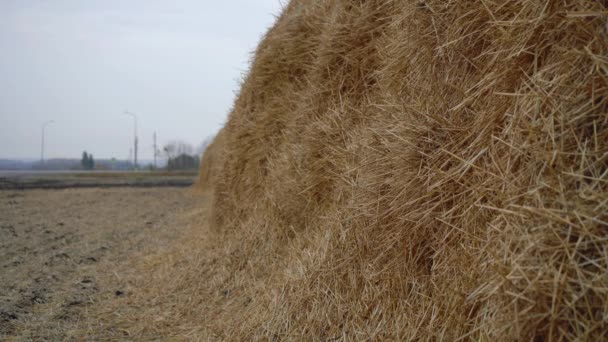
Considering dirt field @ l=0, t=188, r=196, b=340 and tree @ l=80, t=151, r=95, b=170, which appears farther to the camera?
tree @ l=80, t=151, r=95, b=170

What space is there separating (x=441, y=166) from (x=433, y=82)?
630 mm

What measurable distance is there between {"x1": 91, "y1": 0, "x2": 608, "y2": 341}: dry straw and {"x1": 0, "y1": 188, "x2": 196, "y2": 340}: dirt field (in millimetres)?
859

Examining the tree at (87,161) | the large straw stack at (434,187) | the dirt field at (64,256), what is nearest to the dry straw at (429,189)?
the large straw stack at (434,187)

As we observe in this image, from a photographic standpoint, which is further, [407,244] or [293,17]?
[293,17]

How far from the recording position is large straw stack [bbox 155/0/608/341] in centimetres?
192

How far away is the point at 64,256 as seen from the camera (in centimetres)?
715

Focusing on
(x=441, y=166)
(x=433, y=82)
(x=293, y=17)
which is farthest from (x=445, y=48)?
(x=293, y=17)

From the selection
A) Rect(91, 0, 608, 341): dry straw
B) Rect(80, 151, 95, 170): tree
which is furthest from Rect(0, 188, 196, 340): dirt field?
Rect(80, 151, 95, 170): tree

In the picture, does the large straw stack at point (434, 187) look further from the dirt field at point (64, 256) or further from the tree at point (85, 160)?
the tree at point (85, 160)

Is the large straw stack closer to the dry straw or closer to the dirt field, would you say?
the dry straw

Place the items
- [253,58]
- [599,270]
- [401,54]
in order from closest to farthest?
[599,270], [401,54], [253,58]

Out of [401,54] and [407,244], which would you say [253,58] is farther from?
[407,244]

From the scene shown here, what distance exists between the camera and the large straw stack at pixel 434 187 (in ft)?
6.31

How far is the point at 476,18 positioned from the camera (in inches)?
108
